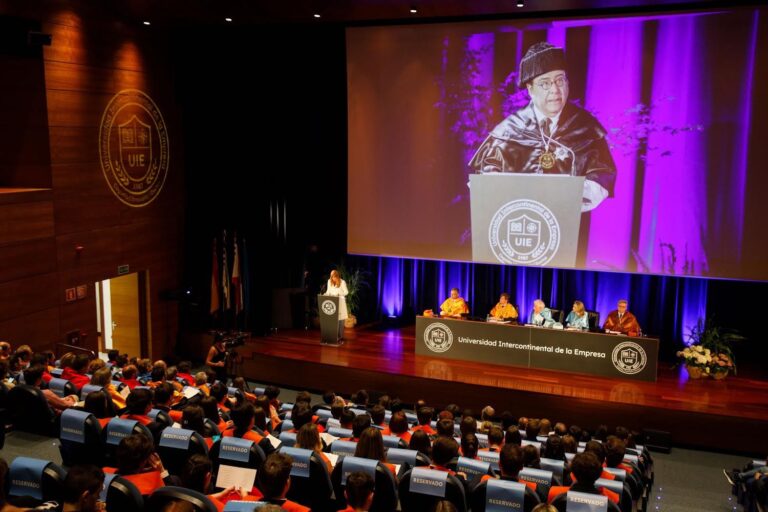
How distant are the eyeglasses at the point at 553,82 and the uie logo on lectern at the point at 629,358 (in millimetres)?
3621

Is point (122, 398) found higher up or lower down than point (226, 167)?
lower down

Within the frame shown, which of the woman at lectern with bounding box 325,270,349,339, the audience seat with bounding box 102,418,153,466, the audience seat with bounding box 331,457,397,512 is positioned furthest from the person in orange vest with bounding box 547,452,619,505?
the woman at lectern with bounding box 325,270,349,339

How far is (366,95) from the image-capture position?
36.0 feet

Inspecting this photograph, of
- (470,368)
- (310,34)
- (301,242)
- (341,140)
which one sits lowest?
(470,368)

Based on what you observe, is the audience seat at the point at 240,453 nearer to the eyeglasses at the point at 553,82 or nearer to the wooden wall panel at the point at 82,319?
the wooden wall panel at the point at 82,319

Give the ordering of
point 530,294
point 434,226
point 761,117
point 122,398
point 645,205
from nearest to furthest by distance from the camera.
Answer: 1. point 122,398
2. point 761,117
3. point 645,205
4. point 434,226
5. point 530,294

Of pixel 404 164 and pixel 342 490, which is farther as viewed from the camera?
pixel 404 164

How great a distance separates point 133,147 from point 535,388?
255 inches

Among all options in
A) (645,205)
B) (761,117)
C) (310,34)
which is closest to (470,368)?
(645,205)

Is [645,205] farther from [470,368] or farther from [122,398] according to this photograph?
[122,398]

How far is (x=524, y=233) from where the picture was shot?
34.0 ft

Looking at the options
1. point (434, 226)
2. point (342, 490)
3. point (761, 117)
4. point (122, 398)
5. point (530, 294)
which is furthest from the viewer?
point (530, 294)

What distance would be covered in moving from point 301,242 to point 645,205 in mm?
5369

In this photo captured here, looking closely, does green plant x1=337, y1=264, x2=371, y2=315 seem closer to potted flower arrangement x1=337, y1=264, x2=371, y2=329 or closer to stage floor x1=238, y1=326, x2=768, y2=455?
potted flower arrangement x1=337, y1=264, x2=371, y2=329
